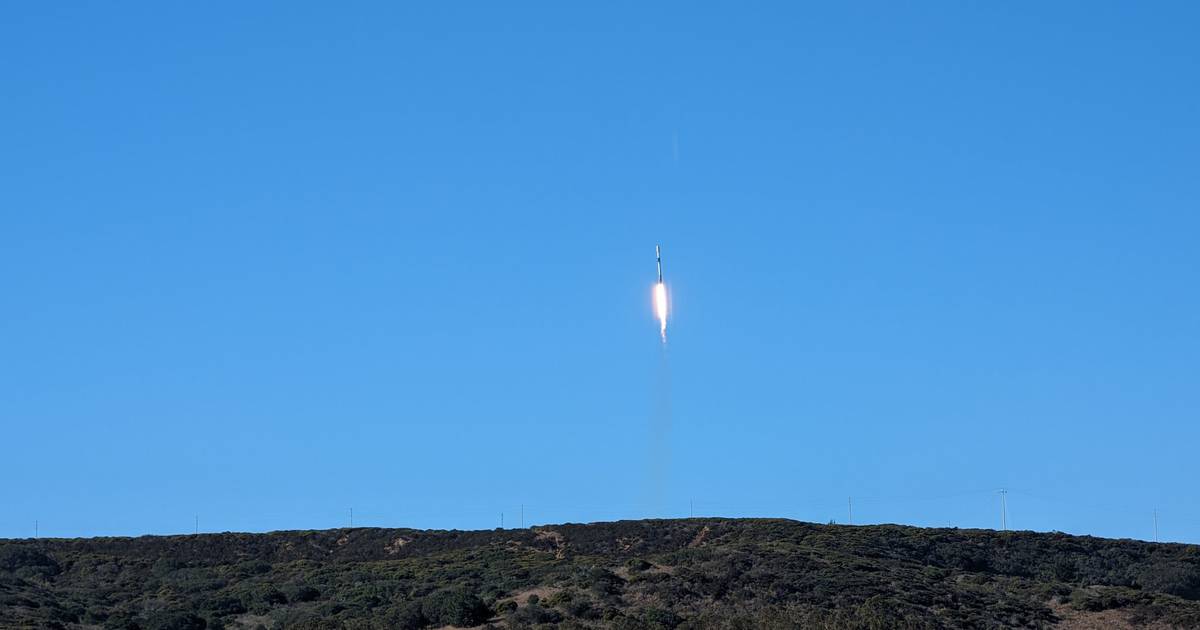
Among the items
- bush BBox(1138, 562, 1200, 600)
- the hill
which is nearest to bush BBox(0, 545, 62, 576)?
the hill

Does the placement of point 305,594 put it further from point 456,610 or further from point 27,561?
point 27,561

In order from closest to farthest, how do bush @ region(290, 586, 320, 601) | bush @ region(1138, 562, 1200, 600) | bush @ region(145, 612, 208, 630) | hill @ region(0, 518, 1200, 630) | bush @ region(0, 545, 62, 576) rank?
hill @ region(0, 518, 1200, 630) → bush @ region(145, 612, 208, 630) → bush @ region(290, 586, 320, 601) → bush @ region(1138, 562, 1200, 600) → bush @ region(0, 545, 62, 576)

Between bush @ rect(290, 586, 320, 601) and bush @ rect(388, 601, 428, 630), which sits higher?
bush @ rect(290, 586, 320, 601)

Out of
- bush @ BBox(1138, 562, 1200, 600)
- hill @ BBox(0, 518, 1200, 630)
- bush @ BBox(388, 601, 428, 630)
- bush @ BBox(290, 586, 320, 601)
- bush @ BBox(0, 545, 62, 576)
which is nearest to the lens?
hill @ BBox(0, 518, 1200, 630)

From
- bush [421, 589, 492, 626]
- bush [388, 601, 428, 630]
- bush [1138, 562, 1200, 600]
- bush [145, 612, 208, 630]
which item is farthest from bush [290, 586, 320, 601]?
bush [1138, 562, 1200, 600]

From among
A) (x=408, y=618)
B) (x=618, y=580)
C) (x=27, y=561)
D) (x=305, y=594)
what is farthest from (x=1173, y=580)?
(x=27, y=561)

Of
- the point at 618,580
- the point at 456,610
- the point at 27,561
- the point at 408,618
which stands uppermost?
the point at 27,561

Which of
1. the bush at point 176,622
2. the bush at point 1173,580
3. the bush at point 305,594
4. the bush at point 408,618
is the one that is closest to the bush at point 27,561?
the bush at point 305,594

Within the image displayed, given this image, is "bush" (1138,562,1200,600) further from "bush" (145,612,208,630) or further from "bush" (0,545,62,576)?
"bush" (0,545,62,576)

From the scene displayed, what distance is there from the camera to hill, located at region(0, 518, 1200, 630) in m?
62.2

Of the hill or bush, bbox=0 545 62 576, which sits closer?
the hill

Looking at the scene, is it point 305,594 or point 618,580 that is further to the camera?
point 305,594

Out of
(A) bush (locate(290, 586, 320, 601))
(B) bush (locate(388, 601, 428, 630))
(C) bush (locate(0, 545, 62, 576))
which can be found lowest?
(B) bush (locate(388, 601, 428, 630))

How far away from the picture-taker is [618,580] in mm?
67688
